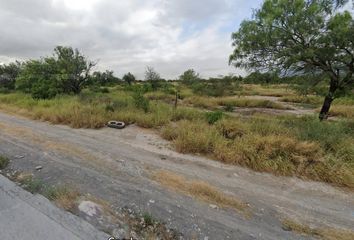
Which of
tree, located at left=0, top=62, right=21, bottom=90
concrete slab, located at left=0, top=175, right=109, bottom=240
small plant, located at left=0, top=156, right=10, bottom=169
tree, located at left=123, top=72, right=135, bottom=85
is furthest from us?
tree, located at left=123, top=72, right=135, bottom=85

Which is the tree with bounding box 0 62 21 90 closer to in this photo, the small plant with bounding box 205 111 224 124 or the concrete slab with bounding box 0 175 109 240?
the small plant with bounding box 205 111 224 124

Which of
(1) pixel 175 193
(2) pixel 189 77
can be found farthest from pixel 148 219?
(2) pixel 189 77

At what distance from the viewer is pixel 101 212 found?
315 cm

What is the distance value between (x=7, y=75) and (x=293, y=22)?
32.4 meters

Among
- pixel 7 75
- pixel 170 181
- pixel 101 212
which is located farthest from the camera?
pixel 7 75

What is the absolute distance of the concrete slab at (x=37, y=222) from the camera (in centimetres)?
262

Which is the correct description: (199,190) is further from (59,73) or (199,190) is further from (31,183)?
(59,73)

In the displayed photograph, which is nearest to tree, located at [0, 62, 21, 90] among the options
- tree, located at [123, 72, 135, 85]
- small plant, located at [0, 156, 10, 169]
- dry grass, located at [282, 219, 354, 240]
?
tree, located at [123, 72, 135, 85]

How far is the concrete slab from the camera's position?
2618 millimetres

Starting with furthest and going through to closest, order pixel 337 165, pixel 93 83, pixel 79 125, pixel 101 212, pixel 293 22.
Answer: pixel 93 83, pixel 79 125, pixel 293 22, pixel 337 165, pixel 101 212

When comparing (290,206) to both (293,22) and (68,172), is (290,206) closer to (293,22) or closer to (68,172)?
(68,172)

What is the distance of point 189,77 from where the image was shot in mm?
34719

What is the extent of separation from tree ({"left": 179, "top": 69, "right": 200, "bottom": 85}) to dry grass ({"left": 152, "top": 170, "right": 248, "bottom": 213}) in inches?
1162

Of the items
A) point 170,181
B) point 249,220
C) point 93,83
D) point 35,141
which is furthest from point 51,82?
point 249,220
